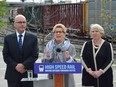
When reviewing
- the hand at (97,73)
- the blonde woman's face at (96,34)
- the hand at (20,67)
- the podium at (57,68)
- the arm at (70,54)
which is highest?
the blonde woman's face at (96,34)

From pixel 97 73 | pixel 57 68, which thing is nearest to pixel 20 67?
pixel 57 68

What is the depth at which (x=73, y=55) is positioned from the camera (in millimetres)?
6316

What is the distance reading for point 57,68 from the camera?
574cm

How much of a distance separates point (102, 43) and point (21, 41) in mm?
1330

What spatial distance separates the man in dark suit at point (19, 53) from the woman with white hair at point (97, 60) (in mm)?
869

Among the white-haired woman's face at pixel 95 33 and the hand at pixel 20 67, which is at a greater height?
the white-haired woman's face at pixel 95 33

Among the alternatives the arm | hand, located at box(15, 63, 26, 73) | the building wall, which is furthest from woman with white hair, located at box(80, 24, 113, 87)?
the building wall

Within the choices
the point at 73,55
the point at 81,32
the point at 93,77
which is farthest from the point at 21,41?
the point at 81,32

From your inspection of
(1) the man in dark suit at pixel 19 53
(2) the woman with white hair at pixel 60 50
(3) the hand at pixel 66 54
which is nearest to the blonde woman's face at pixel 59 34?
(2) the woman with white hair at pixel 60 50

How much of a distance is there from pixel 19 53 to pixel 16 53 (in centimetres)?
5

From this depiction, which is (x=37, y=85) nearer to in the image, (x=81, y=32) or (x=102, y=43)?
(x=102, y=43)

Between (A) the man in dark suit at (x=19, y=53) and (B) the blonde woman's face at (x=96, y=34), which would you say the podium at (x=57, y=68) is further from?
(B) the blonde woman's face at (x=96, y=34)

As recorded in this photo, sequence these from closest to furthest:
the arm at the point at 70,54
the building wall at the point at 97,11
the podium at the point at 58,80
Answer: the podium at the point at 58,80
the arm at the point at 70,54
the building wall at the point at 97,11

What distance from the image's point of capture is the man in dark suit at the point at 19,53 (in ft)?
21.3
